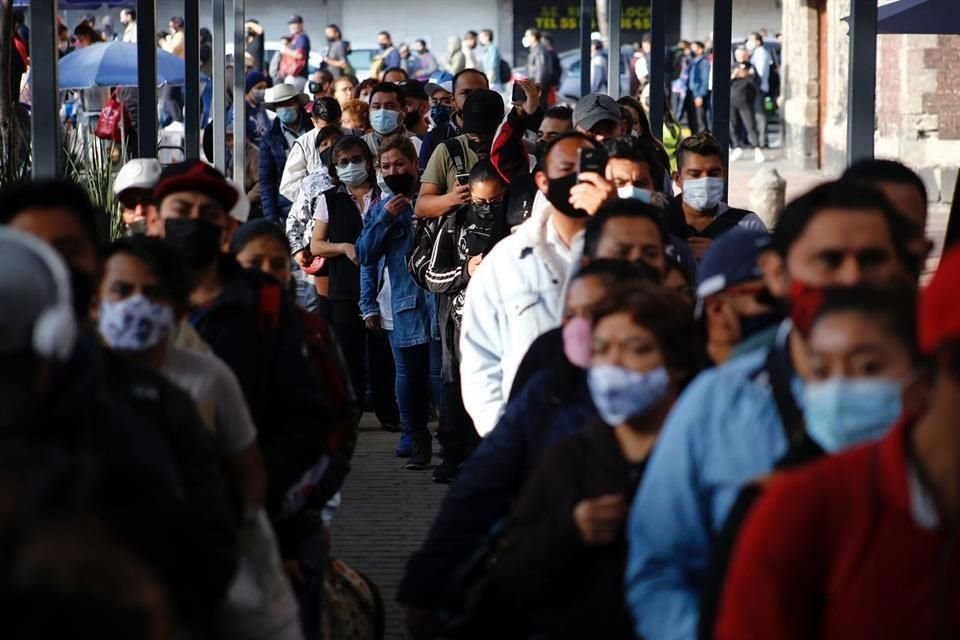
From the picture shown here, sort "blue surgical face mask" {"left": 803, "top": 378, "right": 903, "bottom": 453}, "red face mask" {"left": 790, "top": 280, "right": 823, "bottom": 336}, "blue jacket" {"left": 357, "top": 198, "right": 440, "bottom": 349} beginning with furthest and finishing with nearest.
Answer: "blue jacket" {"left": 357, "top": 198, "right": 440, "bottom": 349} < "red face mask" {"left": 790, "top": 280, "right": 823, "bottom": 336} < "blue surgical face mask" {"left": 803, "top": 378, "right": 903, "bottom": 453}

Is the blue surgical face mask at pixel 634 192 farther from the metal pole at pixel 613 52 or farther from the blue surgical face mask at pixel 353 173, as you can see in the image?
the metal pole at pixel 613 52

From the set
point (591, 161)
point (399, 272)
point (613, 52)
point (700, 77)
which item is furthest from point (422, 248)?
point (700, 77)

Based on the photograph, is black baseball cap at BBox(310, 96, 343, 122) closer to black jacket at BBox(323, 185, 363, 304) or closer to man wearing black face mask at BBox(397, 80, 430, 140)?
man wearing black face mask at BBox(397, 80, 430, 140)

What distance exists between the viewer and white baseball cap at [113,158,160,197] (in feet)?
23.2

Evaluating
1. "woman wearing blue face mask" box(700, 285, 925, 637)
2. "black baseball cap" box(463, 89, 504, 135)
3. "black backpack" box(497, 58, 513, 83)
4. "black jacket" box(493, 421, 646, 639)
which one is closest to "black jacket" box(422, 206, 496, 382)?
"black baseball cap" box(463, 89, 504, 135)

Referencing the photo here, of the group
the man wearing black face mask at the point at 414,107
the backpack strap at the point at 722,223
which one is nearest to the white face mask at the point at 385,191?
the man wearing black face mask at the point at 414,107

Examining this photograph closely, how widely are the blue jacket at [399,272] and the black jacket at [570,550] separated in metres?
6.25

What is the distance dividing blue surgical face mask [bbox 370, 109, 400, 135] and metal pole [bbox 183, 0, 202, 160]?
4.43 feet

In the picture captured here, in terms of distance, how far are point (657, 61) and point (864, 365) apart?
1189cm

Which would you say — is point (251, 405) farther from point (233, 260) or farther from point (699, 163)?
point (699, 163)

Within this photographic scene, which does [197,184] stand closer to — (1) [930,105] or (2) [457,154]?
(2) [457,154]

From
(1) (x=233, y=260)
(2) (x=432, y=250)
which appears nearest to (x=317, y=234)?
(2) (x=432, y=250)

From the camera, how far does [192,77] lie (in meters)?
14.1

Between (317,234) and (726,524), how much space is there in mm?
7805
